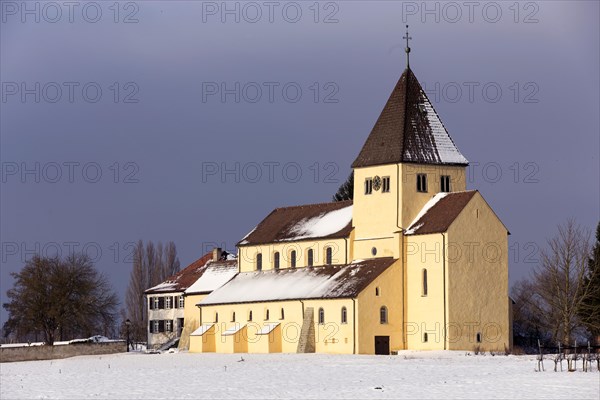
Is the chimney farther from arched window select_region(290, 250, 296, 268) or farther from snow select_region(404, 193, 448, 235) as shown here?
snow select_region(404, 193, 448, 235)

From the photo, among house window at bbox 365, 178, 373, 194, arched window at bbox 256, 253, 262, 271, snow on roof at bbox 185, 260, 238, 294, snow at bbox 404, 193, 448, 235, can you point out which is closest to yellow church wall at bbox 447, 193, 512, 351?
snow at bbox 404, 193, 448, 235

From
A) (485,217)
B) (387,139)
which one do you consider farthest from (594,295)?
(387,139)

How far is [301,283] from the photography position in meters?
88.4

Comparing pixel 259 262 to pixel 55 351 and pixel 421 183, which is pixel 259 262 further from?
pixel 421 183

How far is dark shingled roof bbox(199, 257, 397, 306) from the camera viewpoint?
82938 millimetres

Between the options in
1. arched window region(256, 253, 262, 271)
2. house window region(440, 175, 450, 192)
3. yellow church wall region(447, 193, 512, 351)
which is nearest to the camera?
yellow church wall region(447, 193, 512, 351)

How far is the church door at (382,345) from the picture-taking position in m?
81.5

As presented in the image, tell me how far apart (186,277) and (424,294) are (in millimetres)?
34034

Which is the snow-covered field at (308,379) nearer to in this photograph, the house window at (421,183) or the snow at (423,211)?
the snow at (423,211)

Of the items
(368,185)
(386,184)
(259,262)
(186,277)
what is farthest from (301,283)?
(186,277)

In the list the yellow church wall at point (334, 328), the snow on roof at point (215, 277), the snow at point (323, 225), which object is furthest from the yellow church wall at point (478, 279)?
the snow on roof at point (215, 277)

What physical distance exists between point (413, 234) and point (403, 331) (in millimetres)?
5436

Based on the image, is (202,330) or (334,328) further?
(202,330)

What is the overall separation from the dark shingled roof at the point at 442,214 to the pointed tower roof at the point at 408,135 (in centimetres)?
292
